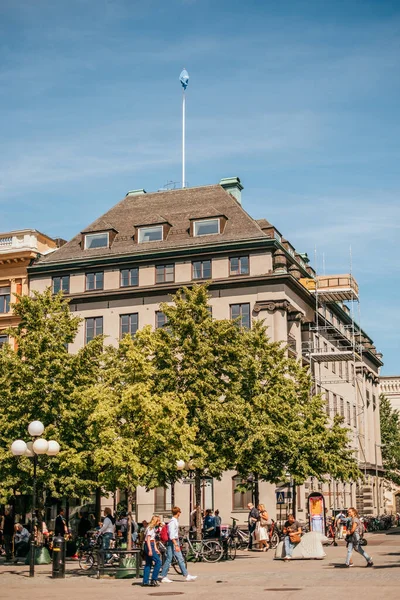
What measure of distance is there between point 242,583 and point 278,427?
58.9 feet

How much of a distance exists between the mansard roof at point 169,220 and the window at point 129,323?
3967 millimetres

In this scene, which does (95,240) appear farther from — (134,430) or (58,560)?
(58,560)

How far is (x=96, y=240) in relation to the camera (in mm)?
57406

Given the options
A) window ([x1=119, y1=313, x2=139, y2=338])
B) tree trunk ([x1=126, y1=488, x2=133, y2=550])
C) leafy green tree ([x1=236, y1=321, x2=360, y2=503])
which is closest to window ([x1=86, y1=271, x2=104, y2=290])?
window ([x1=119, y1=313, x2=139, y2=338])

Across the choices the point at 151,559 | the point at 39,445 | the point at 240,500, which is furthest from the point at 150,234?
the point at 151,559

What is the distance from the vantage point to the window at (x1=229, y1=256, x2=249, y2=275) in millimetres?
52312

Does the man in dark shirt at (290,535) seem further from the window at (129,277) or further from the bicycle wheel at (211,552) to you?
the window at (129,277)

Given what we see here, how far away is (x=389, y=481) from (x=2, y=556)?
59931 mm

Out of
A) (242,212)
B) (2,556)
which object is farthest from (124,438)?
(242,212)

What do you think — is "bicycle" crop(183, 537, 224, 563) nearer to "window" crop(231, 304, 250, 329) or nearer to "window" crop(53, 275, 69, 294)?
"window" crop(231, 304, 250, 329)

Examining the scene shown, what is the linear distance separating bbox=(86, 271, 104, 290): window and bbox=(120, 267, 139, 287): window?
57.5 inches

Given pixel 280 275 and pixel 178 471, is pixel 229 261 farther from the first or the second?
pixel 178 471

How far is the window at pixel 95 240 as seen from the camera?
187 ft

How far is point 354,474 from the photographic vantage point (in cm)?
4512
